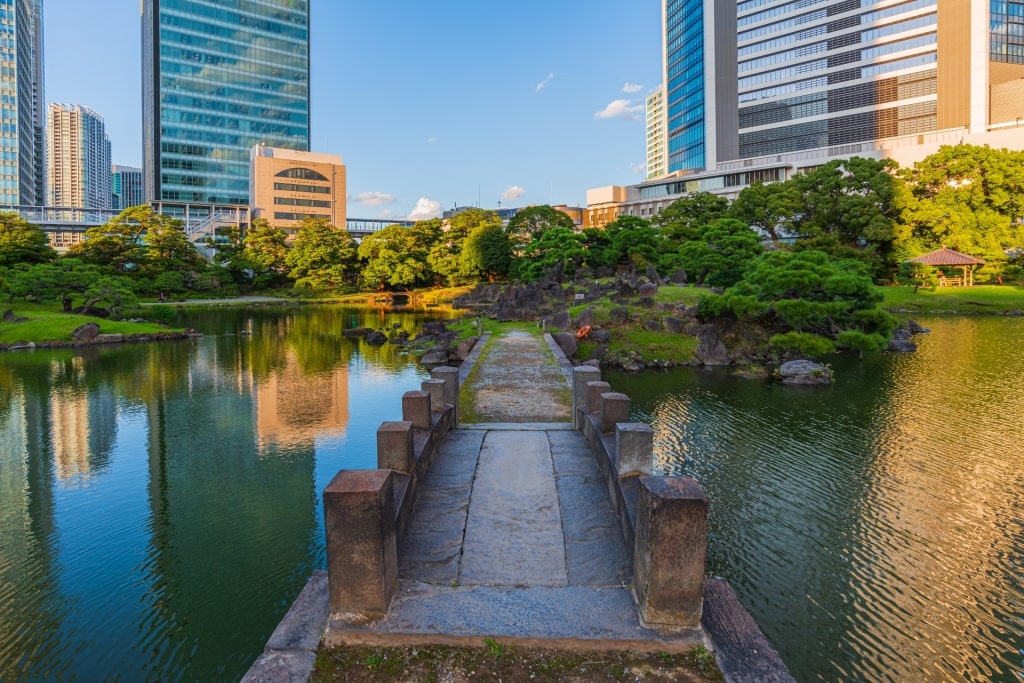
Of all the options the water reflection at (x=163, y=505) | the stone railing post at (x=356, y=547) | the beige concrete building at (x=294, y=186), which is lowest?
the water reflection at (x=163, y=505)

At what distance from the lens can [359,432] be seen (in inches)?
635

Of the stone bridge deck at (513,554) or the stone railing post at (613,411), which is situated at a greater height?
the stone railing post at (613,411)

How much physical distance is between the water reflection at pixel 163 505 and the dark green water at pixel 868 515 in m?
6.60

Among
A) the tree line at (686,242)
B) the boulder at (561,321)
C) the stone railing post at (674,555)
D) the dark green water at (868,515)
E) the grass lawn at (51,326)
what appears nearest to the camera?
the stone railing post at (674,555)

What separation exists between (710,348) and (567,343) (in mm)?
6345

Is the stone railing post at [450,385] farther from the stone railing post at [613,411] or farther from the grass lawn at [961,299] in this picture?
the grass lawn at [961,299]

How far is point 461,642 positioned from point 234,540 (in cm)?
626

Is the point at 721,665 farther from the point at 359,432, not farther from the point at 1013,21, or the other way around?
the point at 1013,21

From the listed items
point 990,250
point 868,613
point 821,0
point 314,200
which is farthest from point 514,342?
point 314,200

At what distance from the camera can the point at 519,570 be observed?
6.15m

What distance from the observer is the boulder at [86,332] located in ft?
110

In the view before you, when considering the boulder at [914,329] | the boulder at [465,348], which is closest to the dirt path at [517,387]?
the boulder at [465,348]

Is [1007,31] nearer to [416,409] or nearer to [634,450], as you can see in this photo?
[634,450]

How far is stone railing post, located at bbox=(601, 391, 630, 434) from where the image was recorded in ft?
29.1
